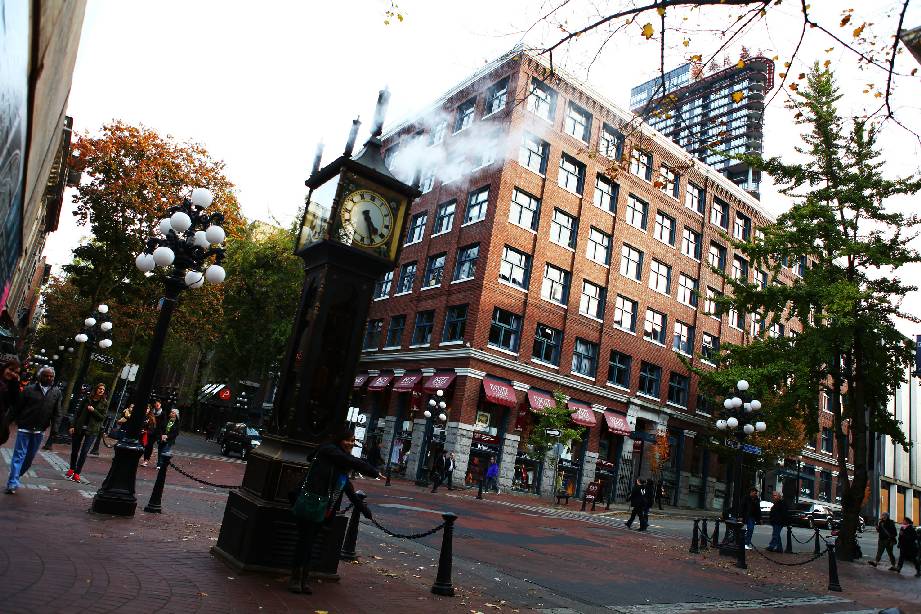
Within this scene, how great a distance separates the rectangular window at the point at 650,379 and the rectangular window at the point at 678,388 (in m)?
1.13

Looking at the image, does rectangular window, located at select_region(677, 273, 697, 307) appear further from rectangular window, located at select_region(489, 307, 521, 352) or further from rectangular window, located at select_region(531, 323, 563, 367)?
rectangular window, located at select_region(489, 307, 521, 352)

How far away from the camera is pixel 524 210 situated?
29.4 meters

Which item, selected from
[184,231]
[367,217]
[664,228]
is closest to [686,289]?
[664,228]

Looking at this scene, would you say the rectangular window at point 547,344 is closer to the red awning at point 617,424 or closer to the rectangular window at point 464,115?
the red awning at point 617,424

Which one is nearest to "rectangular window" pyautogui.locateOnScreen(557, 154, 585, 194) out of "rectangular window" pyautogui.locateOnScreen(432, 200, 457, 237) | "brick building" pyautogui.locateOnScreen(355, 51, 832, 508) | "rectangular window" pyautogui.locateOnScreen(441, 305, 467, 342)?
"brick building" pyautogui.locateOnScreen(355, 51, 832, 508)

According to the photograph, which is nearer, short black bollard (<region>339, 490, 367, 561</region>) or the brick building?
short black bollard (<region>339, 490, 367, 561</region>)

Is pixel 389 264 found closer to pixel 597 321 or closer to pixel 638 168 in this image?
pixel 597 321

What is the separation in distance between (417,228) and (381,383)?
9.21m

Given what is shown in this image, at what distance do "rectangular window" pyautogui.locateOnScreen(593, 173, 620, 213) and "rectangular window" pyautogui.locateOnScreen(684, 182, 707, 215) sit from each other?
7.03 metres

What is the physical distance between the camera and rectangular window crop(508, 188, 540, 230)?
29.0m

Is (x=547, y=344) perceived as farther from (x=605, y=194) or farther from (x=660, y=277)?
(x=660, y=277)

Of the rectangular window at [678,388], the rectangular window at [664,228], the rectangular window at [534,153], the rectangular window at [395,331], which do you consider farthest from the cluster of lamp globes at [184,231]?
the rectangular window at [678,388]

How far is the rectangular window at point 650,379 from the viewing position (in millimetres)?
33469

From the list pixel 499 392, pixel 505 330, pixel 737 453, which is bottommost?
pixel 737 453
